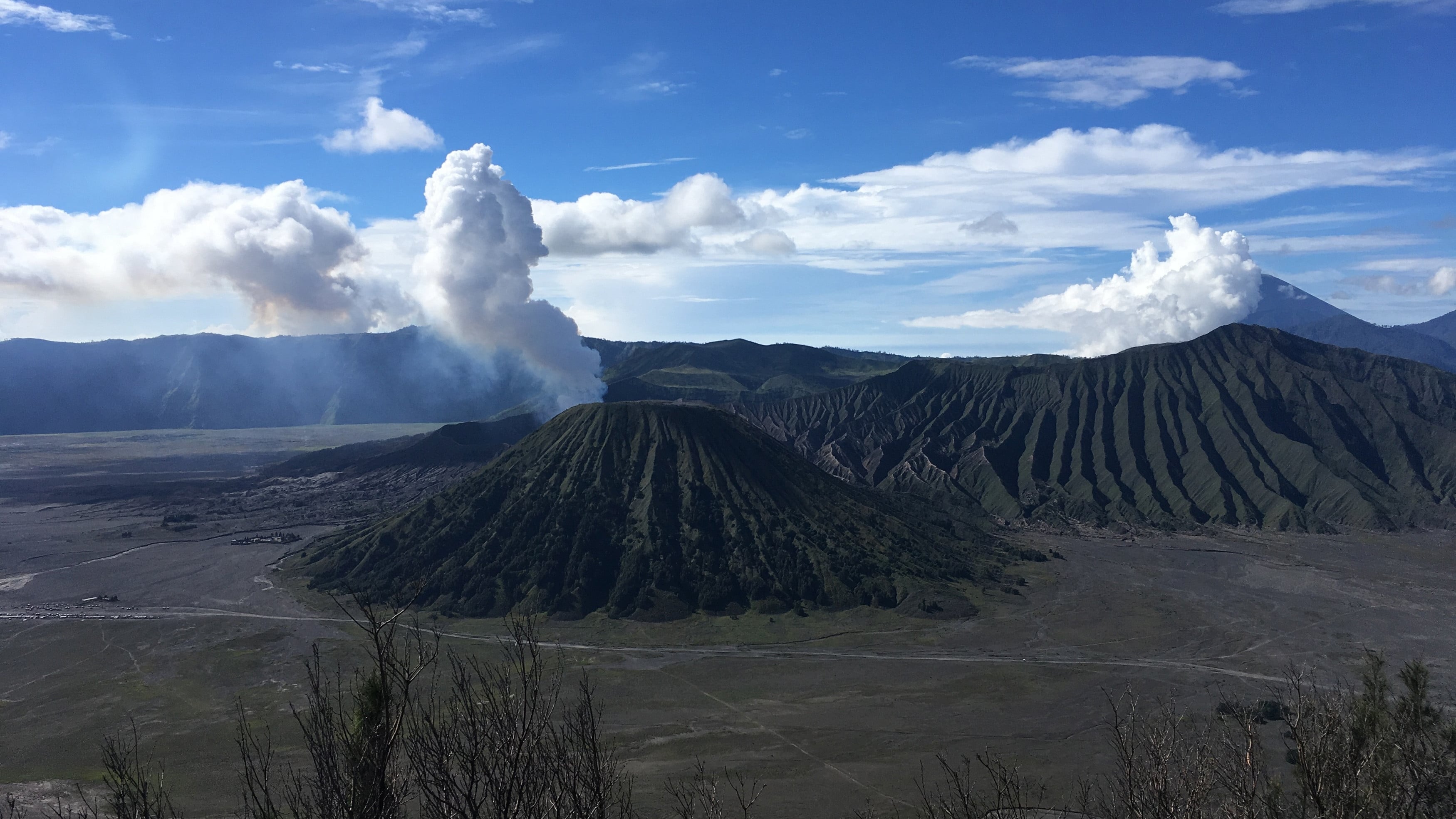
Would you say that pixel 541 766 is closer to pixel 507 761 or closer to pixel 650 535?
pixel 507 761

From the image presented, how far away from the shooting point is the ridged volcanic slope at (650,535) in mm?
77125

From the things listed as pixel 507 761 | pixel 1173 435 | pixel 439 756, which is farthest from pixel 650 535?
pixel 1173 435

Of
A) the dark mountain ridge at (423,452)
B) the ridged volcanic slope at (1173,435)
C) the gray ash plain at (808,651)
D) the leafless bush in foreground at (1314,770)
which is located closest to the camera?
the leafless bush in foreground at (1314,770)

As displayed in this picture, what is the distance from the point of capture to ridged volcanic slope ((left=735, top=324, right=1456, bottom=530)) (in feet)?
383

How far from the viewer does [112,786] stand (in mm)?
15398

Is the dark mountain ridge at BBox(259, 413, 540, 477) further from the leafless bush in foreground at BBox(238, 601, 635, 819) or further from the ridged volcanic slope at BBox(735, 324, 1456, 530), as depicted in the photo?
the leafless bush in foreground at BBox(238, 601, 635, 819)

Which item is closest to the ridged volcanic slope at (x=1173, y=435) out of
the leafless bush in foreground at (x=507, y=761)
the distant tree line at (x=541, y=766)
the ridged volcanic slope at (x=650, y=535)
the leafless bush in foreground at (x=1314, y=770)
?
the ridged volcanic slope at (x=650, y=535)

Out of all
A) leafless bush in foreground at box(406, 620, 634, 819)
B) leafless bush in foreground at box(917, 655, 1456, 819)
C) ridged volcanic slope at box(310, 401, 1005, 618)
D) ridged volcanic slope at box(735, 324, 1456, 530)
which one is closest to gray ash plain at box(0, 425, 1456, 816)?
ridged volcanic slope at box(310, 401, 1005, 618)

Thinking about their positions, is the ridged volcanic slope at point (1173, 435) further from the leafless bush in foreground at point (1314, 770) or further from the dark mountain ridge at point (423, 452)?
the leafless bush in foreground at point (1314, 770)

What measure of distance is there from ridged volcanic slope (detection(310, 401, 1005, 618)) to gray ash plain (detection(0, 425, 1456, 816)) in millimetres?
4545

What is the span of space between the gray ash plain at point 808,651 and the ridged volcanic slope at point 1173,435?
40.8ft

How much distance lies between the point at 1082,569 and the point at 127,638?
278ft

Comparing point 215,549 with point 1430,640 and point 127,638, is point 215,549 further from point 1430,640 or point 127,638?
point 1430,640

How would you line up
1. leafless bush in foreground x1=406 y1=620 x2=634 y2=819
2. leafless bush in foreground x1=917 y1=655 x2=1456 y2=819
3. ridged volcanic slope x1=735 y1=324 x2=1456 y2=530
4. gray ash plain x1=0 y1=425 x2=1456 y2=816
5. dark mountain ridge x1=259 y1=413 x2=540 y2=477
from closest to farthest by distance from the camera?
leafless bush in foreground x1=406 y1=620 x2=634 y2=819
leafless bush in foreground x1=917 y1=655 x2=1456 y2=819
gray ash plain x1=0 y1=425 x2=1456 y2=816
ridged volcanic slope x1=735 y1=324 x2=1456 y2=530
dark mountain ridge x1=259 y1=413 x2=540 y2=477
